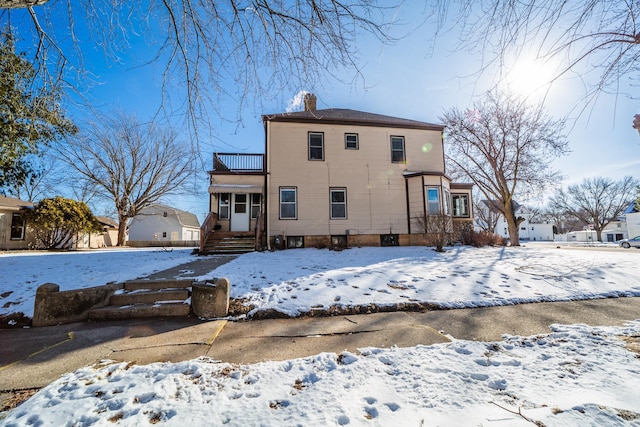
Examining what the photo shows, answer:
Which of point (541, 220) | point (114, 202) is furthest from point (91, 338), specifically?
point (541, 220)

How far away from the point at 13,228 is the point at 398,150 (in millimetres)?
22438

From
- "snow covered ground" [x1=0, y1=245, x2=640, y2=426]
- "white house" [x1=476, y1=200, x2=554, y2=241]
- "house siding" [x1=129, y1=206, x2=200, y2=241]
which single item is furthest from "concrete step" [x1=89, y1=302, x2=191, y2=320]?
"white house" [x1=476, y1=200, x2=554, y2=241]

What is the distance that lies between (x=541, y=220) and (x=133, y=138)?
69.6 m

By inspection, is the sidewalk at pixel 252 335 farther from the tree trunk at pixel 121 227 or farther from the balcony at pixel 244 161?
the tree trunk at pixel 121 227

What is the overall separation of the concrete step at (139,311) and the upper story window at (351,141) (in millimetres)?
10288

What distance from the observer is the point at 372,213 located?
12.2 m

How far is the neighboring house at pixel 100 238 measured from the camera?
1755 centimetres

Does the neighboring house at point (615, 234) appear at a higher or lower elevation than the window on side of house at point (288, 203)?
lower

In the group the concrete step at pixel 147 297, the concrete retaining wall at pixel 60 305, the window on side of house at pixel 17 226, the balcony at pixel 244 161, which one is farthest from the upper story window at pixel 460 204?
the window on side of house at pixel 17 226

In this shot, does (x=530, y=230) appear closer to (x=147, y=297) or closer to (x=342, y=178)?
(x=342, y=178)

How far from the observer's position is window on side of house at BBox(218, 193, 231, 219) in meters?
12.0

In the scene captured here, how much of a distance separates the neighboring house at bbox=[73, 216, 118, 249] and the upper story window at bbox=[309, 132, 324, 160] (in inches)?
641

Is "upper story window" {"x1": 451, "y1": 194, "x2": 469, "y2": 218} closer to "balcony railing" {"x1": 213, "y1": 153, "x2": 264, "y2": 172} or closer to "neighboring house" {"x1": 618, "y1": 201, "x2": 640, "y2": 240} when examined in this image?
"balcony railing" {"x1": 213, "y1": 153, "x2": 264, "y2": 172}

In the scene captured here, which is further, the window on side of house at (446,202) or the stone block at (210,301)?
the window on side of house at (446,202)
